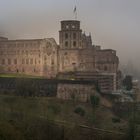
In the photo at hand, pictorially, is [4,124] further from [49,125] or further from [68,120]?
[68,120]

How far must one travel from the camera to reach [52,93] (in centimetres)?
7312

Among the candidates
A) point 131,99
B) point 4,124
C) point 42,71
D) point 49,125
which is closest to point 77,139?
point 49,125

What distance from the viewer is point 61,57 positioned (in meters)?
83.0

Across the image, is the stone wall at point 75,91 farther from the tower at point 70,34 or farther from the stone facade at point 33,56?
the tower at point 70,34

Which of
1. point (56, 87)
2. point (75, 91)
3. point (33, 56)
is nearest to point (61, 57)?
point (33, 56)

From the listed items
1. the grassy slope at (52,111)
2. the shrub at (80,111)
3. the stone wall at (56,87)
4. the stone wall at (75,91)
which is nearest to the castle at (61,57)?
the stone wall at (56,87)

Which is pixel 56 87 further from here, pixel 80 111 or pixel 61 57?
pixel 61 57

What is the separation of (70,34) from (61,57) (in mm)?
3392

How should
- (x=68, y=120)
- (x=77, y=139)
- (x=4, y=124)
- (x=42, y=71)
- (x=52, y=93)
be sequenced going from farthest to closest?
(x=42, y=71), (x=52, y=93), (x=68, y=120), (x=77, y=139), (x=4, y=124)

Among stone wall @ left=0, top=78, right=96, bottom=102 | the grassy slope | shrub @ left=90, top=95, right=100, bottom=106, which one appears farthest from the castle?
the grassy slope

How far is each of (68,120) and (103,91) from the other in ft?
49.9

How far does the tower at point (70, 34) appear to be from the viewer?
8350cm

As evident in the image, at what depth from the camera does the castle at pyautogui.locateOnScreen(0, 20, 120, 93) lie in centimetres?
8212

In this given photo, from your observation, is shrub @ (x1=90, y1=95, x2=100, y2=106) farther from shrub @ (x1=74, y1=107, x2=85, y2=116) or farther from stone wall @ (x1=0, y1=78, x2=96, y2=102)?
shrub @ (x1=74, y1=107, x2=85, y2=116)
